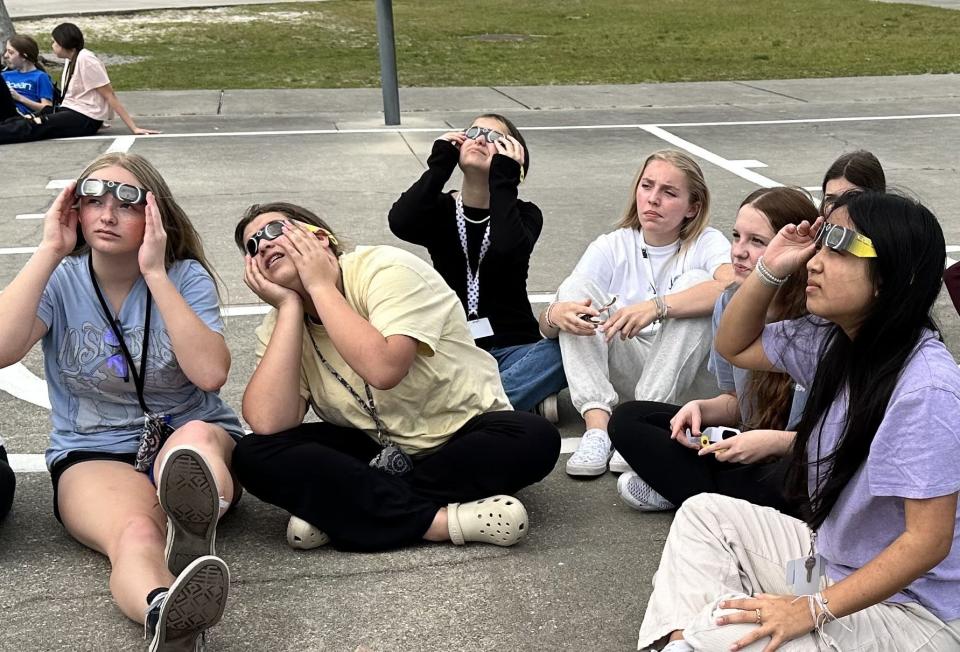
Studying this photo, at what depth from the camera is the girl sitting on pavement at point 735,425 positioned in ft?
11.5

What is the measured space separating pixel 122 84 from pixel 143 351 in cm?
1208

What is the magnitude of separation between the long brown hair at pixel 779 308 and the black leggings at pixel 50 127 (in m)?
8.80

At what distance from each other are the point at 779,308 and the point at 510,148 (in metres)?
1.40

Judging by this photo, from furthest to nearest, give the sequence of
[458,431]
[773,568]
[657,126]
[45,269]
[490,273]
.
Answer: [657,126], [490,273], [458,431], [45,269], [773,568]

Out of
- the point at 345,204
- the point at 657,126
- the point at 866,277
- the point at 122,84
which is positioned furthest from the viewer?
the point at 122,84

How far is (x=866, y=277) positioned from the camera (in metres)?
2.60

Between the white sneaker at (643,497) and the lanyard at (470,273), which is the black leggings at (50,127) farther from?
the white sneaker at (643,497)

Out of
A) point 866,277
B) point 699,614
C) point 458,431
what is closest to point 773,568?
point 699,614

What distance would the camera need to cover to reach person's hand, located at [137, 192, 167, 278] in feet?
11.6

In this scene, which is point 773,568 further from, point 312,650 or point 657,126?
point 657,126

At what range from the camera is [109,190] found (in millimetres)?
3557

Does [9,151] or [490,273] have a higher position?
[490,273]

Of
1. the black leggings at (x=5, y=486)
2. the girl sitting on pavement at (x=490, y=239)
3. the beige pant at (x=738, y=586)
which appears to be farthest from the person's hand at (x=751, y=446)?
the black leggings at (x=5, y=486)

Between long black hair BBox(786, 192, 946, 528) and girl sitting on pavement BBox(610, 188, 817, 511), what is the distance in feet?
2.05
